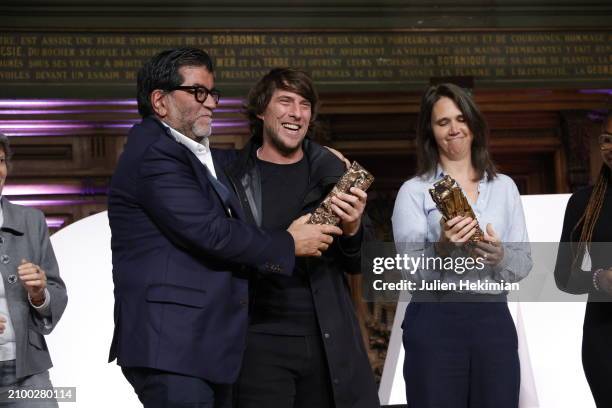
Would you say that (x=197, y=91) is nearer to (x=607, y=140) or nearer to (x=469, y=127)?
(x=469, y=127)

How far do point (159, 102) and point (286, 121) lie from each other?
A: 0.45m

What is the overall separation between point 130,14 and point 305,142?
10.9 ft

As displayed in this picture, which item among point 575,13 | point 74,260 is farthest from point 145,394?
point 575,13

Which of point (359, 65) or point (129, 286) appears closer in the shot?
point (129, 286)

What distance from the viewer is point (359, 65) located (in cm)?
609

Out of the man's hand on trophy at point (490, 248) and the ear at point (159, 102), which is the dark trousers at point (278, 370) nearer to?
the man's hand on trophy at point (490, 248)

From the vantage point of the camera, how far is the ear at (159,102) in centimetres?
255

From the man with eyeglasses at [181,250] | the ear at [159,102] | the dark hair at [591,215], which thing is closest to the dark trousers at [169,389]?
the man with eyeglasses at [181,250]

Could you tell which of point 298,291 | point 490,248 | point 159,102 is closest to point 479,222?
point 490,248

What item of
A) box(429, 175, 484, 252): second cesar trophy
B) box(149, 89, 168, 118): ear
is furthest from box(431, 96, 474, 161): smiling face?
box(149, 89, 168, 118): ear

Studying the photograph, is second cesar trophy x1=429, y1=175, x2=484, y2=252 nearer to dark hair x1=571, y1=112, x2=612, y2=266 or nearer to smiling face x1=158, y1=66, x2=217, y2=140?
dark hair x1=571, y1=112, x2=612, y2=266

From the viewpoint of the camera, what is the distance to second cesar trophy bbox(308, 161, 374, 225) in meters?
2.62

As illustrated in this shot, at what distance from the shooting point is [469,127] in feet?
9.82

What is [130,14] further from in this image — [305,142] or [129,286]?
[129,286]
